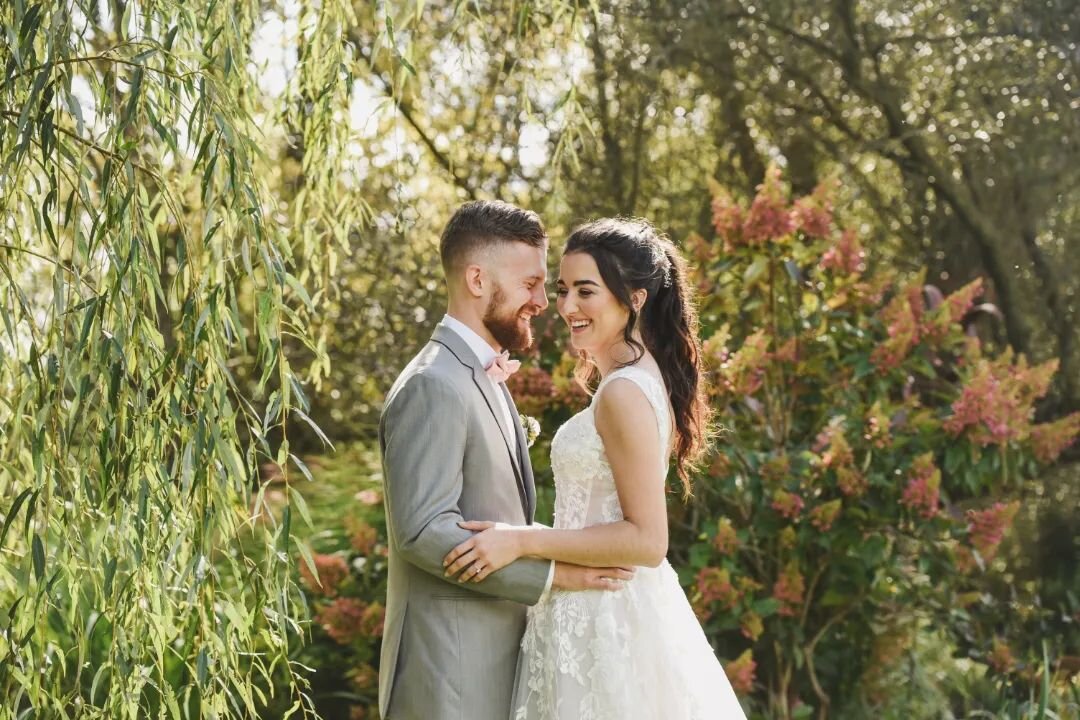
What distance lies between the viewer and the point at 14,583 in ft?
8.49

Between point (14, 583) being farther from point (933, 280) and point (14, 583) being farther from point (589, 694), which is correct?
point (933, 280)

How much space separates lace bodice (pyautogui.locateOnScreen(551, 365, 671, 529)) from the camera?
2611 mm

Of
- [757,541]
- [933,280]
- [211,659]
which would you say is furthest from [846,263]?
[211,659]

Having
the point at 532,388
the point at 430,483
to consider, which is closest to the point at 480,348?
the point at 430,483

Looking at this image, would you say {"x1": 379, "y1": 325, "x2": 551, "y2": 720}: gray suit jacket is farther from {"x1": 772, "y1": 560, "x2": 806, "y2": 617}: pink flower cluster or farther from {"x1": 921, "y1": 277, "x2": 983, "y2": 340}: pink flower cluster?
{"x1": 921, "y1": 277, "x2": 983, "y2": 340}: pink flower cluster

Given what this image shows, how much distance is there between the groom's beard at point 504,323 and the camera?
2.68 metres

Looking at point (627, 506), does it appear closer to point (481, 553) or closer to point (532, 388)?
point (481, 553)

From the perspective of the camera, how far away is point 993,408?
4477mm

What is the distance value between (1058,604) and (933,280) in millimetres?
1762

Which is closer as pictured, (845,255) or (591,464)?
(591,464)

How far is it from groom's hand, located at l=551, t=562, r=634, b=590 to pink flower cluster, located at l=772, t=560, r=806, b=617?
2.09 meters

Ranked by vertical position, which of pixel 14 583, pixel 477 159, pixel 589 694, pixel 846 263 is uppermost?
pixel 477 159

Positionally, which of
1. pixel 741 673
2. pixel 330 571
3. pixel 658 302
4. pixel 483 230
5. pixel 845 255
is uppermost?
pixel 845 255

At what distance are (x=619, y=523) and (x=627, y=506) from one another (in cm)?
4
